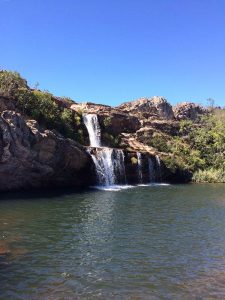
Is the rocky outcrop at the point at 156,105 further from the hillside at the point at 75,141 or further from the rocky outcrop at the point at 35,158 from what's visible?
the rocky outcrop at the point at 35,158

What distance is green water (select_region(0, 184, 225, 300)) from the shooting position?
14055 millimetres

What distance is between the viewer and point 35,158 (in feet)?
142

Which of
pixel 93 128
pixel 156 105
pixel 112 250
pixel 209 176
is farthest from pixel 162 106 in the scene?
pixel 112 250

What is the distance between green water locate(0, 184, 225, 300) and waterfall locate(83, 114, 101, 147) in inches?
1039

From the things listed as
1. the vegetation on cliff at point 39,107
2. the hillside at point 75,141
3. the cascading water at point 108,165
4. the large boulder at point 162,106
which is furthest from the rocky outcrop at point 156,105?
the cascading water at point 108,165

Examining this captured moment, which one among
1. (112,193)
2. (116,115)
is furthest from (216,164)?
(112,193)

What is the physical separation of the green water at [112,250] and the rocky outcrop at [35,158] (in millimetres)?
8167

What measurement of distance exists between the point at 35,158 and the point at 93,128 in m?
18.7

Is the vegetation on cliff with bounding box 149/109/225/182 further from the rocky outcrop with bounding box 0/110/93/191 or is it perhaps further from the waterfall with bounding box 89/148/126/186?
the rocky outcrop with bounding box 0/110/93/191

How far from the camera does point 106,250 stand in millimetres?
19109

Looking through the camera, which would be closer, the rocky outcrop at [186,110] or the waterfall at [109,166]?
the waterfall at [109,166]

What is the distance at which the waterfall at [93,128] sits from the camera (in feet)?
196

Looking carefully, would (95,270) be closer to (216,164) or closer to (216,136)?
(216,164)

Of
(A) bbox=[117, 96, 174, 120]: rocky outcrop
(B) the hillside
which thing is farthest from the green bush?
(A) bbox=[117, 96, 174, 120]: rocky outcrop
